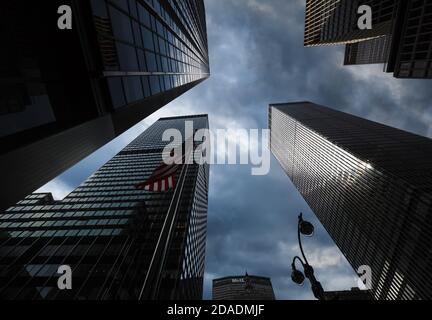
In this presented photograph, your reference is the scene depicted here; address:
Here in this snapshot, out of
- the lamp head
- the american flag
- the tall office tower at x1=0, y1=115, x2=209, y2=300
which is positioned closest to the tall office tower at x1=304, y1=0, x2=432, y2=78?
the tall office tower at x1=0, y1=115, x2=209, y2=300

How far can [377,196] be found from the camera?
300 feet

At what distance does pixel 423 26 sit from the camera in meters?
55.5

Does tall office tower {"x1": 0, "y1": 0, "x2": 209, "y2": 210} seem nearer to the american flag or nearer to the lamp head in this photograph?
the american flag

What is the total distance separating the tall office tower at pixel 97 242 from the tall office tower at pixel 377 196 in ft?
220

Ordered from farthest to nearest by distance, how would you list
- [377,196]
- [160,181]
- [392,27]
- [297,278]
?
1. [377,196]
2. [392,27]
3. [160,181]
4. [297,278]

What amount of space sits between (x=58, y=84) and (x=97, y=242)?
134 feet

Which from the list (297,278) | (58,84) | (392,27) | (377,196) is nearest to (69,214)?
(58,84)

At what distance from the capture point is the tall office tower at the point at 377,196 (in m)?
75.3

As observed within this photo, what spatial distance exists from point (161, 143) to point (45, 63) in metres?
100

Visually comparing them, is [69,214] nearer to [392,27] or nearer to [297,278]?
[297,278]

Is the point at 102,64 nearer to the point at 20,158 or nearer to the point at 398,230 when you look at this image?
the point at 20,158

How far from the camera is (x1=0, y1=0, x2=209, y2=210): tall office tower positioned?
9.76 m

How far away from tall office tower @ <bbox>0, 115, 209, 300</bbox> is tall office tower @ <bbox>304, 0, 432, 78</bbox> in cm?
5798
